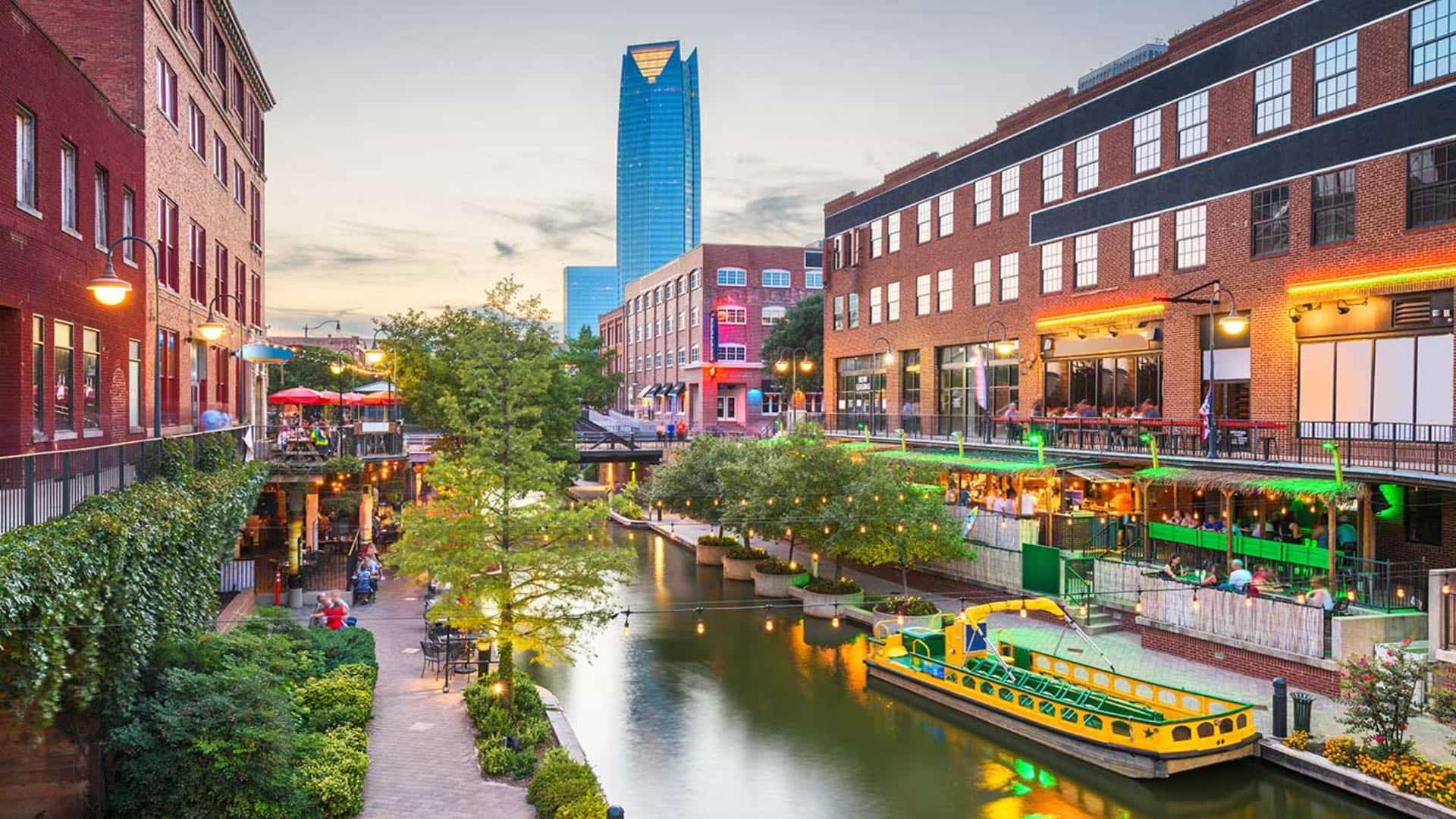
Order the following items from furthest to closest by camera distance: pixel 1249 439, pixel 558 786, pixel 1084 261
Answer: pixel 1084 261
pixel 1249 439
pixel 558 786

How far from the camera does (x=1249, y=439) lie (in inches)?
1168

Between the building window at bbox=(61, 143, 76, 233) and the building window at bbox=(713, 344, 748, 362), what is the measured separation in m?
65.3

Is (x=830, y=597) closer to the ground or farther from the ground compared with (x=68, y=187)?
closer to the ground

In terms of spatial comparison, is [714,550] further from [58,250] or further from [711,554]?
[58,250]

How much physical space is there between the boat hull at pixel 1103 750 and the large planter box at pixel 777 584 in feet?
43.7

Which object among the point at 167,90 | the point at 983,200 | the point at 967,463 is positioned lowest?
the point at 967,463

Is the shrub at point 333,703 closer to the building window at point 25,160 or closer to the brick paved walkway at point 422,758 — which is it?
the brick paved walkway at point 422,758

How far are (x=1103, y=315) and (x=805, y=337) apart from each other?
122 feet

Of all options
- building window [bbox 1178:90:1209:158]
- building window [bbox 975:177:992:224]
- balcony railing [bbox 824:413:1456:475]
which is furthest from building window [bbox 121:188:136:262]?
building window [bbox 975:177:992:224]

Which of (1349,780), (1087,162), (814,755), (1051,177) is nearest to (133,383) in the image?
(814,755)

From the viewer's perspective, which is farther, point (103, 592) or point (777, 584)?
point (777, 584)

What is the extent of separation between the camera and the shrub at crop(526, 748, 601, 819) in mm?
16172

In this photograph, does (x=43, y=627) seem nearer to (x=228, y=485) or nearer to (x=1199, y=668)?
(x=228, y=485)

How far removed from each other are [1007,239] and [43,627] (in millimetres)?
39282
